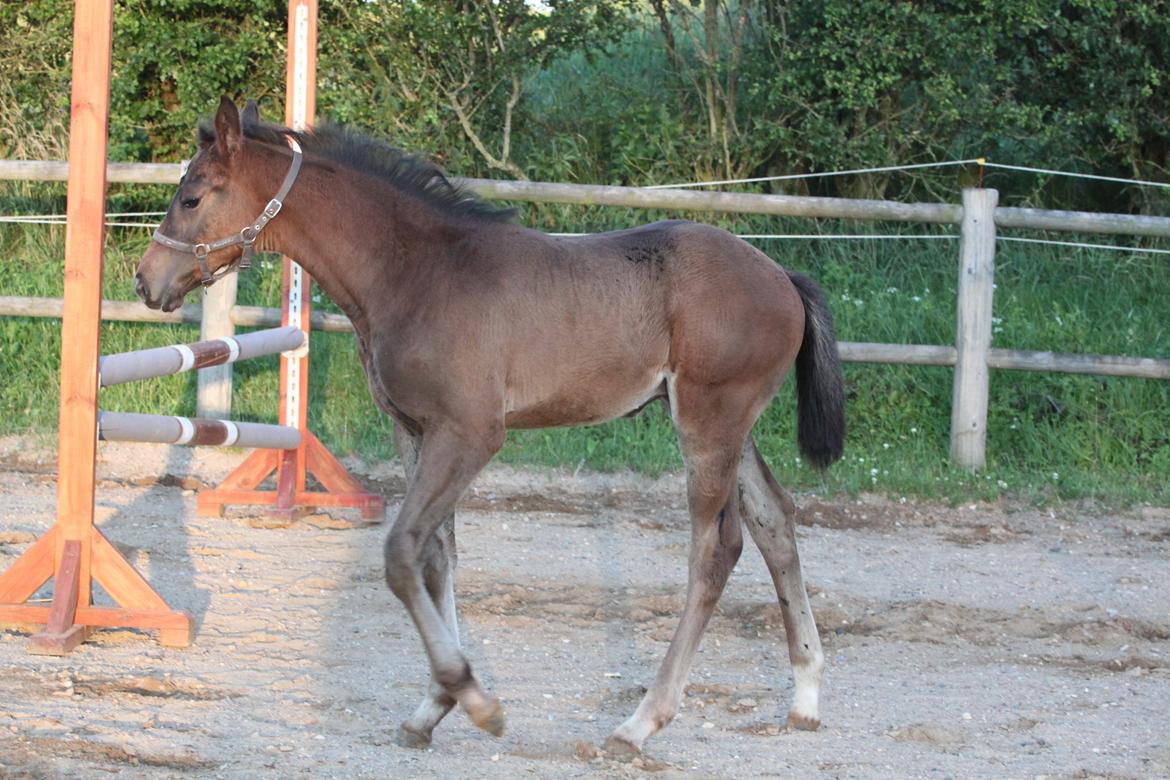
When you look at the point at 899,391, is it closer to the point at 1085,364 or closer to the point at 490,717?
the point at 1085,364

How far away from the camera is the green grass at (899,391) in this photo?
823 centimetres

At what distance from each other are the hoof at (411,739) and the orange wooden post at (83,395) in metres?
1.25

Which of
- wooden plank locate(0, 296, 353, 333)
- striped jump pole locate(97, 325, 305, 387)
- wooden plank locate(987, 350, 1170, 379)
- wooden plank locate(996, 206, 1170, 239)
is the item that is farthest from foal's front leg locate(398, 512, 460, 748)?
wooden plank locate(996, 206, 1170, 239)

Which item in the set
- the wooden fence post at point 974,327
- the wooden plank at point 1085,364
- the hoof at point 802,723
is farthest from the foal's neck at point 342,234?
the wooden plank at point 1085,364

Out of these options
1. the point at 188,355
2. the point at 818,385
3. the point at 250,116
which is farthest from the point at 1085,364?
the point at 250,116

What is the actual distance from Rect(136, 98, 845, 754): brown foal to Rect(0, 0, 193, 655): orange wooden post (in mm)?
732

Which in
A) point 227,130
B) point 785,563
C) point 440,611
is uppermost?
point 227,130

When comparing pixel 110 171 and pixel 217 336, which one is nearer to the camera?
pixel 110 171

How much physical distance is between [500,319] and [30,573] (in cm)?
220

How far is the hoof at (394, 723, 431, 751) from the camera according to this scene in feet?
13.8

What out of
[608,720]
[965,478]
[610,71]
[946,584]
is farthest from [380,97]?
[608,720]

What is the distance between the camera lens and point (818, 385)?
4.89 metres

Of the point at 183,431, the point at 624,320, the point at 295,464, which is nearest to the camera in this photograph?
the point at 624,320

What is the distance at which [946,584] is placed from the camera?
6.36 m
